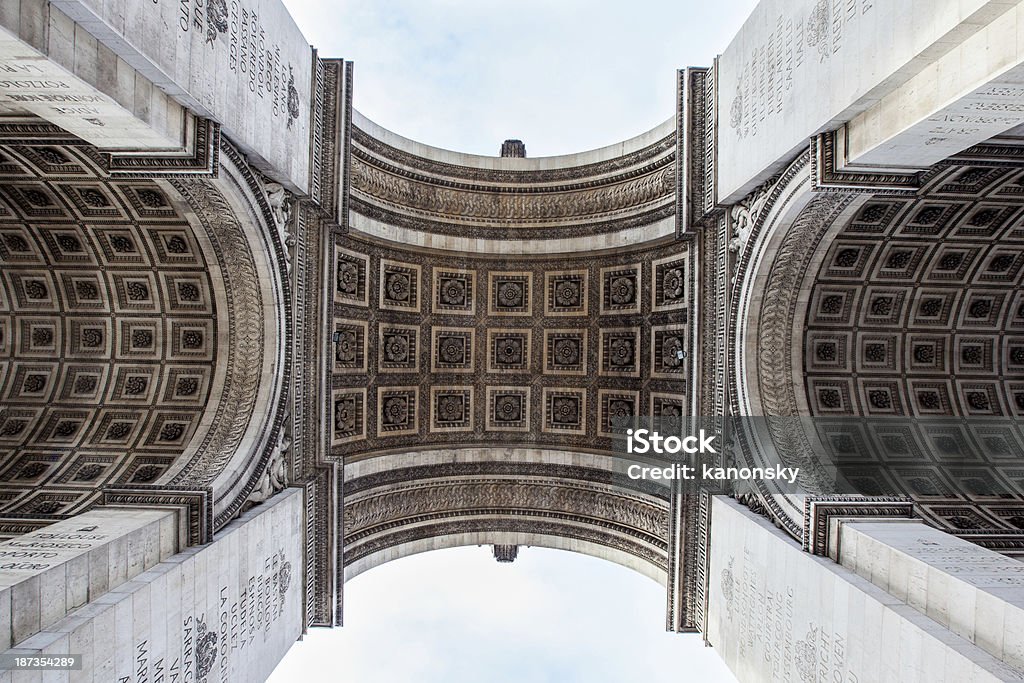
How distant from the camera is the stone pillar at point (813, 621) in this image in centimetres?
803

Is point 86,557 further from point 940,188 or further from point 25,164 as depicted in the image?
point 940,188

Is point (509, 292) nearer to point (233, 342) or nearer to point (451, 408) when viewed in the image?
point (451, 408)

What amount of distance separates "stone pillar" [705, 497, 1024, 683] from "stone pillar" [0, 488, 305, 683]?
34.2 ft

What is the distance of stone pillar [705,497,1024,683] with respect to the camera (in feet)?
26.3

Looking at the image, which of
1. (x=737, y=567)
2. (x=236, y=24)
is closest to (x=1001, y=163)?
(x=737, y=567)

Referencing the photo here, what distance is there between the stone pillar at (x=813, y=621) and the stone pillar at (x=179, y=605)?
1043 centimetres

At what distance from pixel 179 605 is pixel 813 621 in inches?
433

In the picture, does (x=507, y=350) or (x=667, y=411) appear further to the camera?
(x=507, y=350)

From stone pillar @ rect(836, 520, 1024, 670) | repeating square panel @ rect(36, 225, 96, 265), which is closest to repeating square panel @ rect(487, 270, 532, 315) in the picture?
repeating square panel @ rect(36, 225, 96, 265)

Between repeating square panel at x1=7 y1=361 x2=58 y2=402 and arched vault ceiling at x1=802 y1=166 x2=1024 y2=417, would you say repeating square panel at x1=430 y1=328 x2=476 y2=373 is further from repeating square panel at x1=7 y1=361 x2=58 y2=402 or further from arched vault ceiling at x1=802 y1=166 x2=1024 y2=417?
repeating square panel at x1=7 y1=361 x2=58 y2=402

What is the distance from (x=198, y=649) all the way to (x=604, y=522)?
12346mm

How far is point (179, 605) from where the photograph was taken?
10000 millimetres

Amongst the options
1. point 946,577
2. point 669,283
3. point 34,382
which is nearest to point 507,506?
point 669,283

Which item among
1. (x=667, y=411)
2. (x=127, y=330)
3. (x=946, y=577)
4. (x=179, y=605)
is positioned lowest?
(x=179, y=605)
